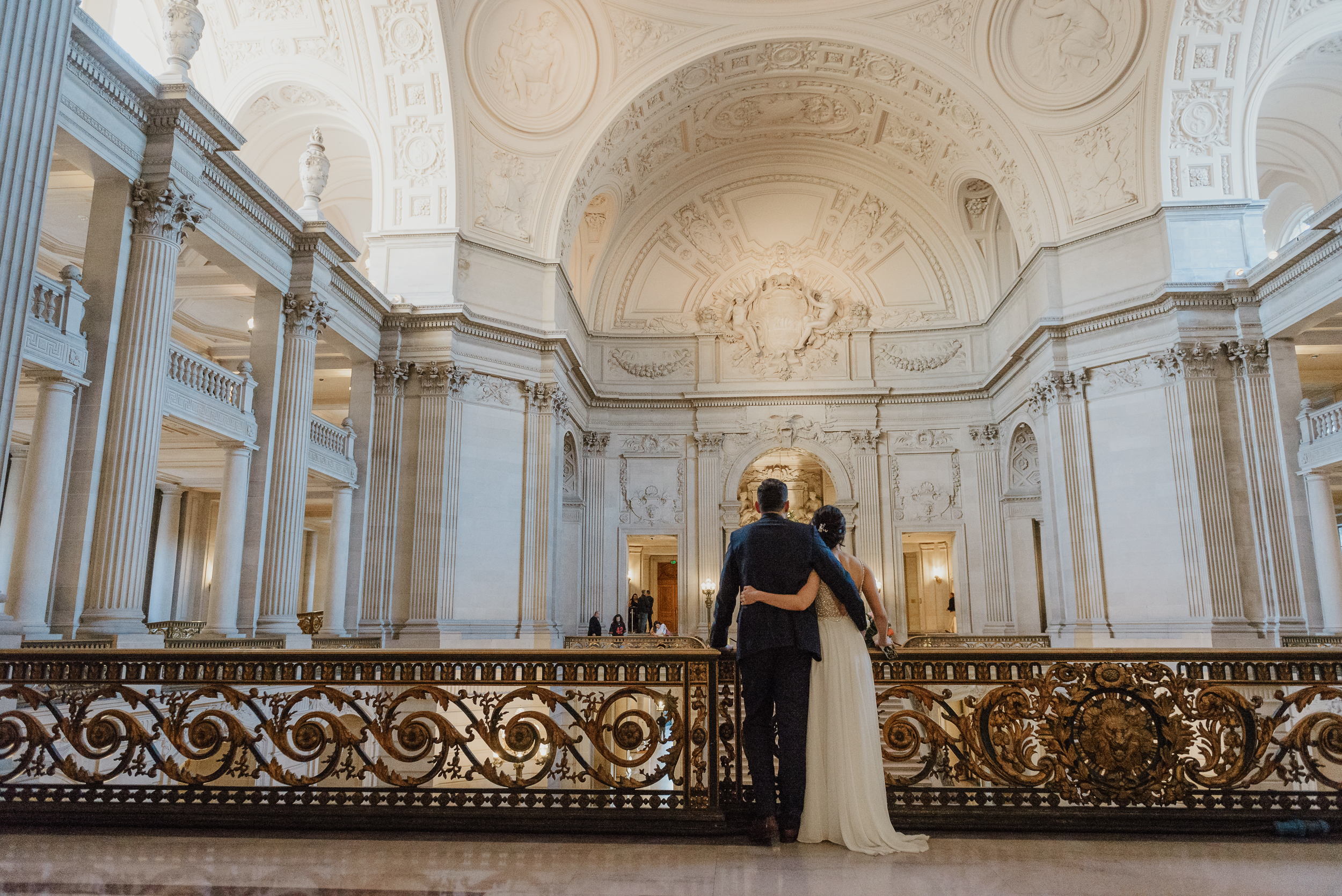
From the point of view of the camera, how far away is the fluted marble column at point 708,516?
77.9ft

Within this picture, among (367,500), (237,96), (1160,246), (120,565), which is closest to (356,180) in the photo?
(237,96)

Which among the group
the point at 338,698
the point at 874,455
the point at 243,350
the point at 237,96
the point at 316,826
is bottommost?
the point at 316,826

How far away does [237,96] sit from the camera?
684 inches

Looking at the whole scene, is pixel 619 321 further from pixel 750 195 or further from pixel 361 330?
pixel 361 330

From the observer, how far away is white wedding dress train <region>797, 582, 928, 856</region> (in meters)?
4.26

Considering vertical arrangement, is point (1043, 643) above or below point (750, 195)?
below

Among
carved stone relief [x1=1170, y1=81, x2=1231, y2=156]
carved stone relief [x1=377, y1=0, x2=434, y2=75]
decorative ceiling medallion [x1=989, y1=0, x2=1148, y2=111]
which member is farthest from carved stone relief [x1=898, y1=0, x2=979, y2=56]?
carved stone relief [x1=377, y1=0, x2=434, y2=75]

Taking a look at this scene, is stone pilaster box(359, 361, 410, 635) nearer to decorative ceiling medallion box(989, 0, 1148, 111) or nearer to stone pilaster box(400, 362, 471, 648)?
stone pilaster box(400, 362, 471, 648)

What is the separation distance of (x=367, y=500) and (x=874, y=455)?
14.0 m

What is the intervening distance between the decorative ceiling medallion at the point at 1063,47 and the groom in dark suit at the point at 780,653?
59.3 feet

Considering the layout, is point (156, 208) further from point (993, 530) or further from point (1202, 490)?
point (993, 530)

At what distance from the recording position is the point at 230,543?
12789 mm

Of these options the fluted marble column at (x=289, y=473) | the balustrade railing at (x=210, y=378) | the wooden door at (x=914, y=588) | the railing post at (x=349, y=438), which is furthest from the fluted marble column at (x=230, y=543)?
the wooden door at (x=914, y=588)

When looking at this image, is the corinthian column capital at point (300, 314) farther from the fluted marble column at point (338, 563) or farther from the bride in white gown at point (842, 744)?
the bride in white gown at point (842, 744)
